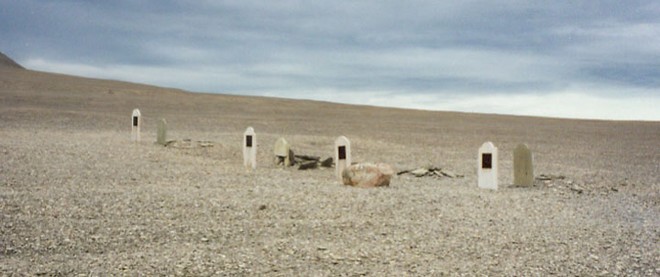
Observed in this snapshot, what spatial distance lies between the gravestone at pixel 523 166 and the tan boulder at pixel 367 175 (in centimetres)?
326

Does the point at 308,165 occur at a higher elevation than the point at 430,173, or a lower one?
higher

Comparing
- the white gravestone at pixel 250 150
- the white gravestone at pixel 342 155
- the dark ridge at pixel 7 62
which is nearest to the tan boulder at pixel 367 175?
the white gravestone at pixel 342 155

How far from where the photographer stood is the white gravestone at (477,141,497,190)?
16.2 m

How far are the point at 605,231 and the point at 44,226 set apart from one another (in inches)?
321

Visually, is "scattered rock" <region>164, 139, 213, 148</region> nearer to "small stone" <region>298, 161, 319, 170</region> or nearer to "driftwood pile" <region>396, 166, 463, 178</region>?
"small stone" <region>298, 161, 319, 170</region>

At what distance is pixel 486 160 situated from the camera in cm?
1623

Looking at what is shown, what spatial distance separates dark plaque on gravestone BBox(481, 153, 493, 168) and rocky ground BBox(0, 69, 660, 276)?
0.73 metres

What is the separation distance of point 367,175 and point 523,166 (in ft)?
13.0

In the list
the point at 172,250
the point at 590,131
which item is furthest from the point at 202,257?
the point at 590,131

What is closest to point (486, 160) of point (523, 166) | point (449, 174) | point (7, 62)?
point (523, 166)

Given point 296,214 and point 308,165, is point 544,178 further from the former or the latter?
point 296,214

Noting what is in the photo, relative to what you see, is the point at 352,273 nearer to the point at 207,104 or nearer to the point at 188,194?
the point at 188,194

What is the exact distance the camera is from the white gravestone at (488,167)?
16156mm

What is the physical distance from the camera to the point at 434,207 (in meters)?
12.7
